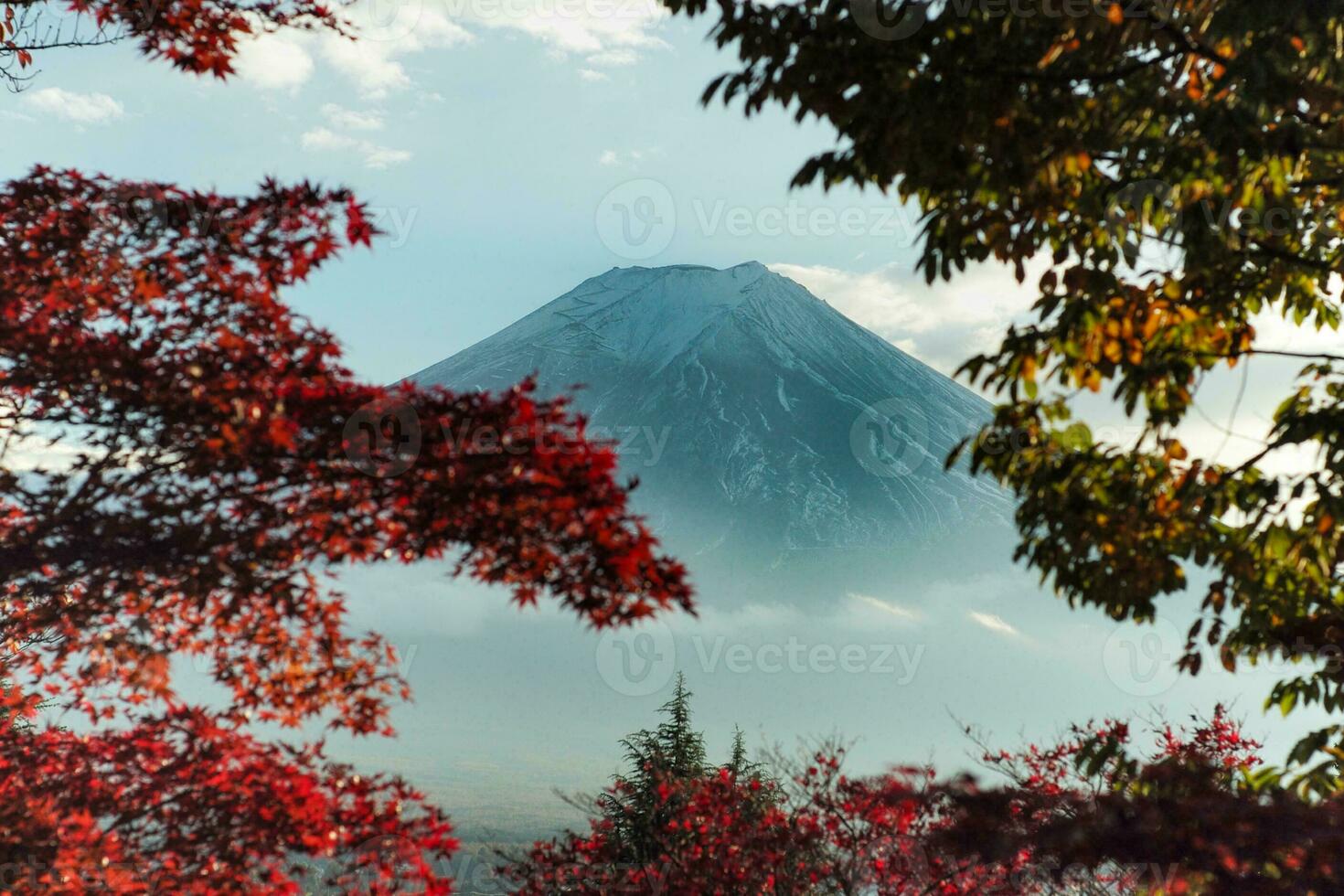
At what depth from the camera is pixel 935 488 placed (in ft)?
454

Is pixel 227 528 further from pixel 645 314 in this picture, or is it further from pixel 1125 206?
pixel 645 314

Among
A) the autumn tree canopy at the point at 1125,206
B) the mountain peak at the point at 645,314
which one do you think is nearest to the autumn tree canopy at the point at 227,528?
the autumn tree canopy at the point at 1125,206

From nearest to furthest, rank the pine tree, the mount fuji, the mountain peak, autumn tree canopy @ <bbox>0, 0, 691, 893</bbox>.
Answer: autumn tree canopy @ <bbox>0, 0, 691, 893</bbox> → the pine tree → the mount fuji → the mountain peak

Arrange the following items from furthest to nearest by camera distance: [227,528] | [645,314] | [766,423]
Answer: [645,314]
[766,423]
[227,528]

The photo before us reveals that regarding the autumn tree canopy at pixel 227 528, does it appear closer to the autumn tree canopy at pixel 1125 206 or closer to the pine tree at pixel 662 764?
the autumn tree canopy at pixel 1125 206

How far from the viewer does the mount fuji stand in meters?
119

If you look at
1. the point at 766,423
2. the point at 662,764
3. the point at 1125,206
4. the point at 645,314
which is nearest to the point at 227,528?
the point at 1125,206

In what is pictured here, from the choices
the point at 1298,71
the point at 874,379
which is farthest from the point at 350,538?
the point at 874,379

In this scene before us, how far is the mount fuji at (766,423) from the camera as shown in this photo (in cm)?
11869

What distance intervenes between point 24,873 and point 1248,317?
837cm

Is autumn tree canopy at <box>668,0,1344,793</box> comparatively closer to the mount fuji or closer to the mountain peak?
the mount fuji

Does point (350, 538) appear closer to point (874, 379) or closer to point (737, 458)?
point (737, 458)

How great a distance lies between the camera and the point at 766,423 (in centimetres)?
12875

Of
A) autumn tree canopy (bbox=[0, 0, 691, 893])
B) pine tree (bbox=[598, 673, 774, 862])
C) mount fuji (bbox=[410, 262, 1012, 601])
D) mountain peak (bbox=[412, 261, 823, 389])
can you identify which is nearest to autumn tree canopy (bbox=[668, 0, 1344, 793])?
autumn tree canopy (bbox=[0, 0, 691, 893])
